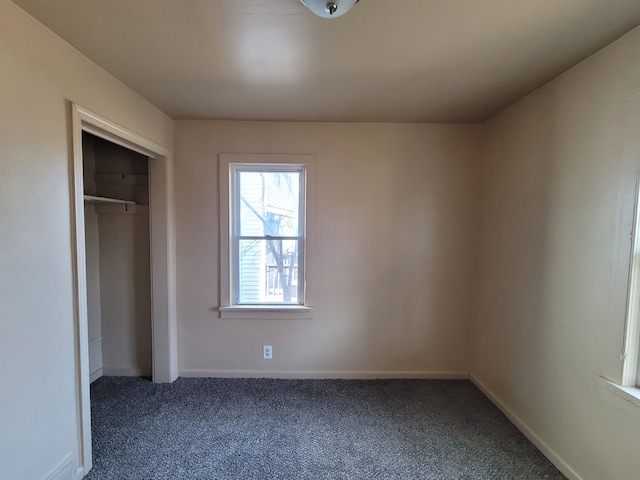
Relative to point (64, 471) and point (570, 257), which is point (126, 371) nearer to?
point (64, 471)

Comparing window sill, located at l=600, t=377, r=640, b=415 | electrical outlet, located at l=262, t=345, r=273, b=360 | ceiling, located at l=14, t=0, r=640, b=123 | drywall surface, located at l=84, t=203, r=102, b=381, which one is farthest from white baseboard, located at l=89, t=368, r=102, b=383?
window sill, located at l=600, t=377, r=640, b=415

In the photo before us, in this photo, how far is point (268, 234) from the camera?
8.76 ft

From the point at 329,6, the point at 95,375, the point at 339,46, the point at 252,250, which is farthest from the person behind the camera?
the point at 252,250

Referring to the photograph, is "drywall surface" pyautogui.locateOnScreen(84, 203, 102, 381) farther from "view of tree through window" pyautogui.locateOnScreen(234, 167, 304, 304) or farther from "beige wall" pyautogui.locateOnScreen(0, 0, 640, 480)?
"view of tree through window" pyautogui.locateOnScreen(234, 167, 304, 304)

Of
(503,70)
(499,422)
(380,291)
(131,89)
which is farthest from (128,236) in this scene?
(499,422)

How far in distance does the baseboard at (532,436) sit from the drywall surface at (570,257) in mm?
10

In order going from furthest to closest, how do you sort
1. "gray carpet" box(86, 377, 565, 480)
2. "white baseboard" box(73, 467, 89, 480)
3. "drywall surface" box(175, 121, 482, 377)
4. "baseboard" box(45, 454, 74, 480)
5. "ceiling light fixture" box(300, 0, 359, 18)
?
1. "drywall surface" box(175, 121, 482, 377)
2. "gray carpet" box(86, 377, 565, 480)
3. "white baseboard" box(73, 467, 89, 480)
4. "baseboard" box(45, 454, 74, 480)
5. "ceiling light fixture" box(300, 0, 359, 18)

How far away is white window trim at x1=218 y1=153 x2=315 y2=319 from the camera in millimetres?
2559

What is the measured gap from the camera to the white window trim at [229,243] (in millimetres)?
2559

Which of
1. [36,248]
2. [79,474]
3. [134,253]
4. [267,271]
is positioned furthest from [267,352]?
[36,248]

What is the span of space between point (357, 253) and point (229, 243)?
122 centimetres

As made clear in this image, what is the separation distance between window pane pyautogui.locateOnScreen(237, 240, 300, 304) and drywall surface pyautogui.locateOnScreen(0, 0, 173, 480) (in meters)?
1.34

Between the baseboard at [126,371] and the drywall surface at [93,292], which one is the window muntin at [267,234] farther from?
the drywall surface at [93,292]

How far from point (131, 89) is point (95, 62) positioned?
0.33 m
